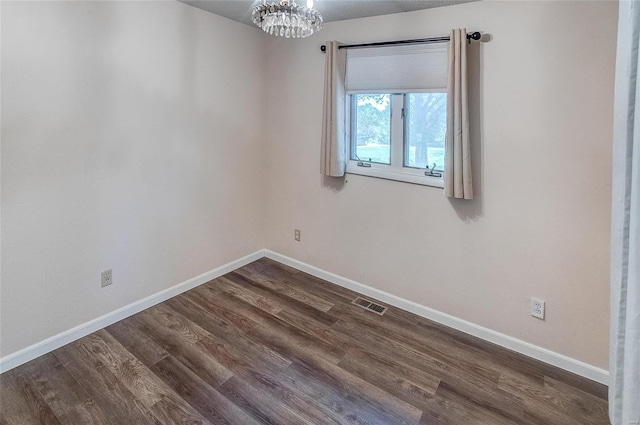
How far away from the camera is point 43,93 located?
2.01 meters

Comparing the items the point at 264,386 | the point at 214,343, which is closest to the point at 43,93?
the point at 214,343

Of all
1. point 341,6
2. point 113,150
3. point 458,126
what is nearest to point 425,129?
point 458,126

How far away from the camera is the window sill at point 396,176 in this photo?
2525mm

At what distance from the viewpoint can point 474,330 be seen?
2.47 meters

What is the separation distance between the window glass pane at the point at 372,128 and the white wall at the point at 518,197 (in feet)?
0.75

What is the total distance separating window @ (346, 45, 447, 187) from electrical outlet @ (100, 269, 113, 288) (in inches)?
80.1

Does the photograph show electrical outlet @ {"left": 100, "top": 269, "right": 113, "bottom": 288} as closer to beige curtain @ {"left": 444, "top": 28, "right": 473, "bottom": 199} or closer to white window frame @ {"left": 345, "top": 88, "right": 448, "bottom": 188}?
white window frame @ {"left": 345, "top": 88, "right": 448, "bottom": 188}

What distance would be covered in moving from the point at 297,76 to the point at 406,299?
2.22 metres

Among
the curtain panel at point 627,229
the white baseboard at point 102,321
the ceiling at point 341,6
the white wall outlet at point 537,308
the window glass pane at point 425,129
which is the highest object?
the ceiling at point 341,6

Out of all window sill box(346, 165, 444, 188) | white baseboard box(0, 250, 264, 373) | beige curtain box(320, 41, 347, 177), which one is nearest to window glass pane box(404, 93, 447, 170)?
window sill box(346, 165, 444, 188)

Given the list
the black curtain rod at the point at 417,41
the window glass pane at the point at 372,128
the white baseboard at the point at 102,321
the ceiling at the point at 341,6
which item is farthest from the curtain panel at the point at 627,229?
the white baseboard at the point at 102,321

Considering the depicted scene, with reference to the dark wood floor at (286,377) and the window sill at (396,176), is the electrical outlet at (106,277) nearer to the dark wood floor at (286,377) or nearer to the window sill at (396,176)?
the dark wood floor at (286,377)

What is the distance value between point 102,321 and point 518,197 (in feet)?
9.73

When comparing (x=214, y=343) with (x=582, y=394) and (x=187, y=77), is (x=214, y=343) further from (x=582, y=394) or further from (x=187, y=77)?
(x=582, y=394)
